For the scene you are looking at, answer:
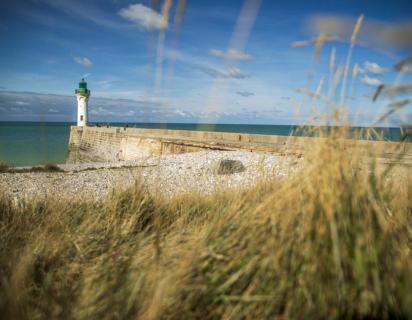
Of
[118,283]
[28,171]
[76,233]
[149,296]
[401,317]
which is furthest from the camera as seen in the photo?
[28,171]

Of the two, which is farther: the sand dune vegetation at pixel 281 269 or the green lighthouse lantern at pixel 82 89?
the green lighthouse lantern at pixel 82 89

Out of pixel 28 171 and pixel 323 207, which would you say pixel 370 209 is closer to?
pixel 323 207

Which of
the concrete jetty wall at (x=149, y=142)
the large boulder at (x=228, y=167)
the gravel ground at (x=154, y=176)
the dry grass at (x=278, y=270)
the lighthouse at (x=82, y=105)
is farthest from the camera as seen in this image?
the lighthouse at (x=82, y=105)

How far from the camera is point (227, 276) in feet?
4.29

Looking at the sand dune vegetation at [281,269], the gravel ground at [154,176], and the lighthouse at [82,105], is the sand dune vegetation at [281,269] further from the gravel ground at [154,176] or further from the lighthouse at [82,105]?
the lighthouse at [82,105]

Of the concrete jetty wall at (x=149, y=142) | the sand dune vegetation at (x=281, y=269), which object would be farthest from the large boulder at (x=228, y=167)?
the sand dune vegetation at (x=281, y=269)

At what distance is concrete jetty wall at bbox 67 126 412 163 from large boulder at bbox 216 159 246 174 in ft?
5.11

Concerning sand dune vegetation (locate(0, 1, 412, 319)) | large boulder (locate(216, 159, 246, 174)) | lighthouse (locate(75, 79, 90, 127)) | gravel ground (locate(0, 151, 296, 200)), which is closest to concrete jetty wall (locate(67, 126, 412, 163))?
gravel ground (locate(0, 151, 296, 200))

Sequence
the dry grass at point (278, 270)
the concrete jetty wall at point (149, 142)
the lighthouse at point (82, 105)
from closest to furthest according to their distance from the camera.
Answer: the dry grass at point (278, 270)
the concrete jetty wall at point (149, 142)
the lighthouse at point (82, 105)

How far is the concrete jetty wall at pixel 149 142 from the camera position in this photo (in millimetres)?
14455

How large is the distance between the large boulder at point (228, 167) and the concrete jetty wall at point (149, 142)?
156cm

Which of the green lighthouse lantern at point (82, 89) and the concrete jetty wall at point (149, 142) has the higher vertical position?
the green lighthouse lantern at point (82, 89)

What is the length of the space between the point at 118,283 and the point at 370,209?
1.07 m

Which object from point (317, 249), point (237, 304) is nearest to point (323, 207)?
point (317, 249)
